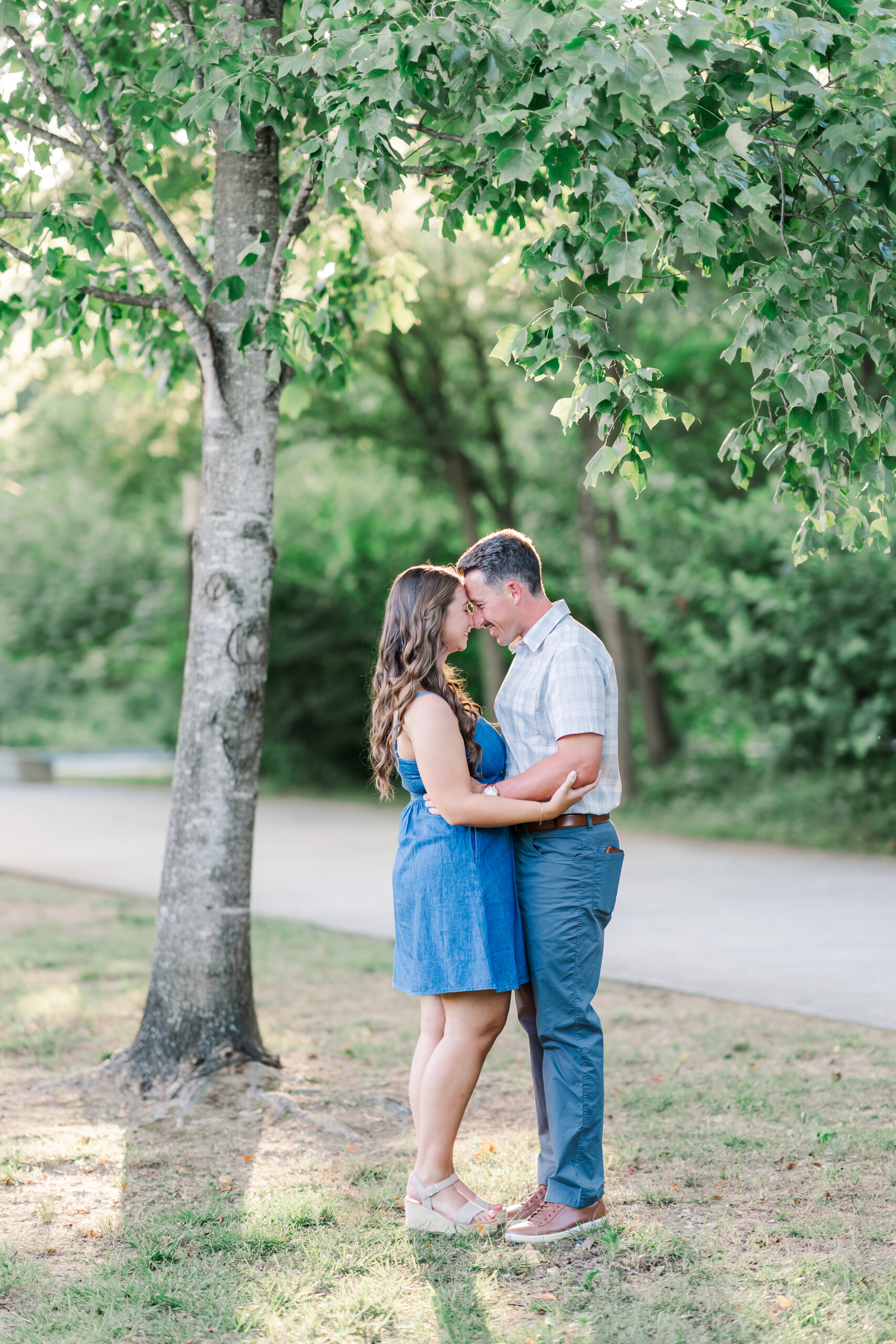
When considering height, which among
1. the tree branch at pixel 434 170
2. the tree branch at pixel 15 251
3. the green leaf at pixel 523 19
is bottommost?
the tree branch at pixel 15 251

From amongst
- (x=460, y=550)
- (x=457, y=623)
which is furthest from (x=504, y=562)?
(x=460, y=550)

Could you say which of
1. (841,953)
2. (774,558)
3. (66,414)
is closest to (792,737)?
(774,558)

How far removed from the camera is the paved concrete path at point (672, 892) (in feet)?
22.9

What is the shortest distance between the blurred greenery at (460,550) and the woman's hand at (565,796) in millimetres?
3165

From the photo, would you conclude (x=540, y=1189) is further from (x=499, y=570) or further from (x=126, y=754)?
(x=126, y=754)

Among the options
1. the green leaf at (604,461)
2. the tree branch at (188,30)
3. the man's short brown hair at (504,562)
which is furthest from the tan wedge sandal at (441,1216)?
the tree branch at (188,30)

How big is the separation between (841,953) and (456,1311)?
15.7ft

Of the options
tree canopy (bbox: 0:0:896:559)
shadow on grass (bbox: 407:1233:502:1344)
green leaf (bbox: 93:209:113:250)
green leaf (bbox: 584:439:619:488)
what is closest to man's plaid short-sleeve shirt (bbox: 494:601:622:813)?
green leaf (bbox: 584:439:619:488)

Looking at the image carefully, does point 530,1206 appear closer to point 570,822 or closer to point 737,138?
point 570,822

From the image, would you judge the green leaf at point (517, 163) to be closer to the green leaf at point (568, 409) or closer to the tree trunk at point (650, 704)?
the green leaf at point (568, 409)

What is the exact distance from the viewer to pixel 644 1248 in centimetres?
362

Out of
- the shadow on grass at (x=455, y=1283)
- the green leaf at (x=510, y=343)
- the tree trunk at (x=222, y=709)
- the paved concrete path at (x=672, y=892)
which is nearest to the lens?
the shadow on grass at (x=455, y=1283)

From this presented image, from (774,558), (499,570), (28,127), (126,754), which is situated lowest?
(126,754)

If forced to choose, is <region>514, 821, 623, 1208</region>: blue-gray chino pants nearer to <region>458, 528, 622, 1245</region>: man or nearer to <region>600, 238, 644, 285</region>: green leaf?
<region>458, 528, 622, 1245</region>: man
